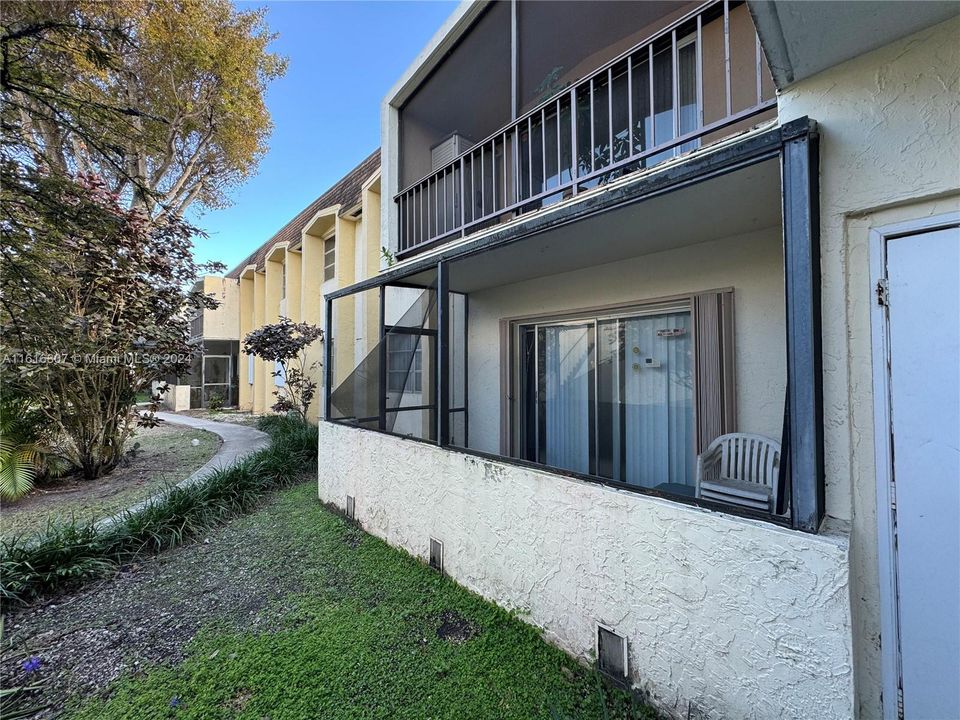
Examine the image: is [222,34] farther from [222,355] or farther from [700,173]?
[700,173]

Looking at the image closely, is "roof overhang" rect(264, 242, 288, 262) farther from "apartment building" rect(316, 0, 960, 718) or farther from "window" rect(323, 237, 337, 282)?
"apartment building" rect(316, 0, 960, 718)

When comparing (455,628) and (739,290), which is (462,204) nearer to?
(739,290)

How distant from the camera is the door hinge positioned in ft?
5.73

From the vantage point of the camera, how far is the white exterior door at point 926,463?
1.60 m

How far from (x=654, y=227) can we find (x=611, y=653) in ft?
9.60

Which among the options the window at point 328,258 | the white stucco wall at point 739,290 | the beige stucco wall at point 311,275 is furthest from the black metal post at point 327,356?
the window at point 328,258

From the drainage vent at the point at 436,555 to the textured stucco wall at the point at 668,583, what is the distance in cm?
9

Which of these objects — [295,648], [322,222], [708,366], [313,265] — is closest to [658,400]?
[708,366]

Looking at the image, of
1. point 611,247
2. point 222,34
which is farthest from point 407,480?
point 222,34

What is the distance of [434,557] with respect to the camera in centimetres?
385

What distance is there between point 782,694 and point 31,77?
6.91 m

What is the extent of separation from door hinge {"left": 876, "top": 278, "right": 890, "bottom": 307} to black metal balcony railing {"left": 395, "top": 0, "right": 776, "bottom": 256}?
1434mm

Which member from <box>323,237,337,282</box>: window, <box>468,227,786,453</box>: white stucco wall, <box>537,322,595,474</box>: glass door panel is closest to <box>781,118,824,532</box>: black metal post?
<box>468,227,786,453</box>: white stucco wall

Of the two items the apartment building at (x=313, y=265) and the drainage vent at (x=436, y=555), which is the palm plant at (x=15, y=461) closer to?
the apartment building at (x=313, y=265)
